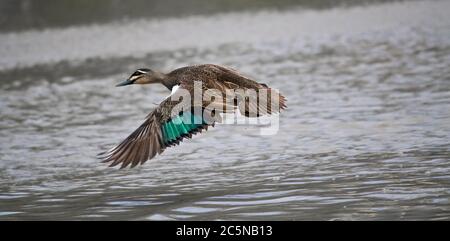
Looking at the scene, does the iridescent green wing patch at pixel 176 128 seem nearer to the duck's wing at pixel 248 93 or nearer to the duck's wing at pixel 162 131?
the duck's wing at pixel 162 131

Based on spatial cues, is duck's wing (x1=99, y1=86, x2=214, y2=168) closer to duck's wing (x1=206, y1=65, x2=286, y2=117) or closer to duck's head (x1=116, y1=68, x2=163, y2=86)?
duck's wing (x1=206, y1=65, x2=286, y2=117)

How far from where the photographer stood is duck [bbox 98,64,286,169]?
25.6ft

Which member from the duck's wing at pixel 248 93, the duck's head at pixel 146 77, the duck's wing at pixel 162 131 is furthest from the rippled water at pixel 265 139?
the duck's head at pixel 146 77

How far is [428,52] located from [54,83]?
739 cm

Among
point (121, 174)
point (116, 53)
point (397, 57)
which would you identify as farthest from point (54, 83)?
point (121, 174)

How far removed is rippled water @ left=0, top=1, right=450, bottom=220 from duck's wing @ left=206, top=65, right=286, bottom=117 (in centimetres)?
66

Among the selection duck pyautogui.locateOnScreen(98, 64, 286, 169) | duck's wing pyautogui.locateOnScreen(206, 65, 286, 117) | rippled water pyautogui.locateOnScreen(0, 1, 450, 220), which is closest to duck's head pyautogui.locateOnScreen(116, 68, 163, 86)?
duck pyautogui.locateOnScreen(98, 64, 286, 169)

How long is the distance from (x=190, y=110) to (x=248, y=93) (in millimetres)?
782

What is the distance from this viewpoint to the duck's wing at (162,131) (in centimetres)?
781

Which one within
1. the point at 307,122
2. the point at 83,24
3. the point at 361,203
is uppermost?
the point at 83,24

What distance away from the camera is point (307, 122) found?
11383 mm

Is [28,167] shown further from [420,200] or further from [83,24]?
[83,24]

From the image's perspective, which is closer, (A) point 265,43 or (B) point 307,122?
(B) point 307,122

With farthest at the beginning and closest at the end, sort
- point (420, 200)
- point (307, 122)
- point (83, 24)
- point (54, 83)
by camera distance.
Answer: point (83, 24), point (54, 83), point (307, 122), point (420, 200)
